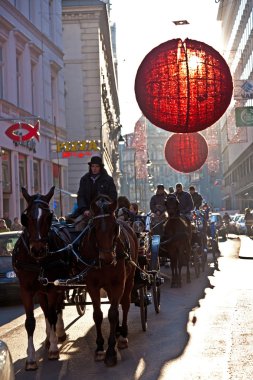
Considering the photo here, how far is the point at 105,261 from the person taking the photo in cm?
871

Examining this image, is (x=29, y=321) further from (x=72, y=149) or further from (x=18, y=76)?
(x=72, y=149)

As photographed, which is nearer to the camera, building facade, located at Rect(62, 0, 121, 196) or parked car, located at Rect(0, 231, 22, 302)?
parked car, located at Rect(0, 231, 22, 302)

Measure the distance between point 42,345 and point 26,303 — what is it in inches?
62.6

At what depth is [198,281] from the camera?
750 inches

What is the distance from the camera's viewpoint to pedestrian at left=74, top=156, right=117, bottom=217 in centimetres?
1020

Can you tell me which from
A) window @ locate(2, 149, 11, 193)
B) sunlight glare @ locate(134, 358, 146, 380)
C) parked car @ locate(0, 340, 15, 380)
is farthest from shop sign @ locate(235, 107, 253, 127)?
parked car @ locate(0, 340, 15, 380)

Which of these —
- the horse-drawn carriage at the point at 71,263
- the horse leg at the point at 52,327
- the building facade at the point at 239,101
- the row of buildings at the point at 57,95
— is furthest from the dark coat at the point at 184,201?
the building facade at the point at 239,101

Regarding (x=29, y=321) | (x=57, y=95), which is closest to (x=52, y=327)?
(x=29, y=321)

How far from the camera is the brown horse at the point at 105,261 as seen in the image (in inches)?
345

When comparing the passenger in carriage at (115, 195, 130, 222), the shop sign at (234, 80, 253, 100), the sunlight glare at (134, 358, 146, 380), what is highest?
the shop sign at (234, 80, 253, 100)

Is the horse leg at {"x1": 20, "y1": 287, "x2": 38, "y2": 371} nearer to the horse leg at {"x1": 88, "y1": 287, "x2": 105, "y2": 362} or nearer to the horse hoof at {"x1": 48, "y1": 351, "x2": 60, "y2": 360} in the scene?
the horse hoof at {"x1": 48, "y1": 351, "x2": 60, "y2": 360}

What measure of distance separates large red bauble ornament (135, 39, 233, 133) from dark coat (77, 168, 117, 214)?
419 centimetres

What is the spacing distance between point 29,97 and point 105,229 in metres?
26.3

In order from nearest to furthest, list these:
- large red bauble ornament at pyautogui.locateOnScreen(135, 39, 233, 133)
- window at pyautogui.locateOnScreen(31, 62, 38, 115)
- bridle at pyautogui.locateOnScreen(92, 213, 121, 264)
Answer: bridle at pyautogui.locateOnScreen(92, 213, 121, 264) < large red bauble ornament at pyautogui.locateOnScreen(135, 39, 233, 133) < window at pyautogui.locateOnScreen(31, 62, 38, 115)
